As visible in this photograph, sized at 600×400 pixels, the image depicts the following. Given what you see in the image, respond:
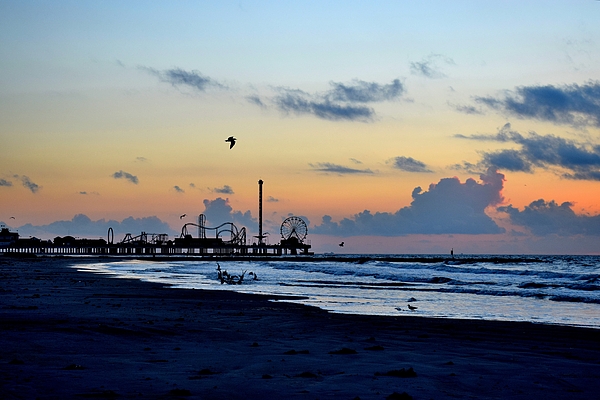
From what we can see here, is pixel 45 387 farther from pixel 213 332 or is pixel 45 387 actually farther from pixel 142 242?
pixel 142 242

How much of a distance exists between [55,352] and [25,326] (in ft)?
12.5

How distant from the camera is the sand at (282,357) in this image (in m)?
8.65

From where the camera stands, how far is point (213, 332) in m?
14.8

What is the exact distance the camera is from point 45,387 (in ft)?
27.3

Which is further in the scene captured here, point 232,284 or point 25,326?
point 232,284

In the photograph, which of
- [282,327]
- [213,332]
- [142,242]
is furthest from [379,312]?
[142,242]

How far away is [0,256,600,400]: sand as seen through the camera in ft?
28.4

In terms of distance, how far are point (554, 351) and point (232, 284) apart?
27.8 m

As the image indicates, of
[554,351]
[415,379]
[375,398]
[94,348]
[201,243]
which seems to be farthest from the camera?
[201,243]

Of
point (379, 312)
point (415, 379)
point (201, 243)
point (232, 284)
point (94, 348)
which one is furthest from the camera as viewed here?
point (201, 243)

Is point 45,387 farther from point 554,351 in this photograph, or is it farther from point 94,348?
point 554,351

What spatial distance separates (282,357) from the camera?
11.5 metres

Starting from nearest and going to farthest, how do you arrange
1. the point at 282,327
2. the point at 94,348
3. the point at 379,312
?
1. the point at 94,348
2. the point at 282,327
3. the point at 379,312

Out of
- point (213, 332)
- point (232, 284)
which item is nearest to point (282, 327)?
point (213, 332)
